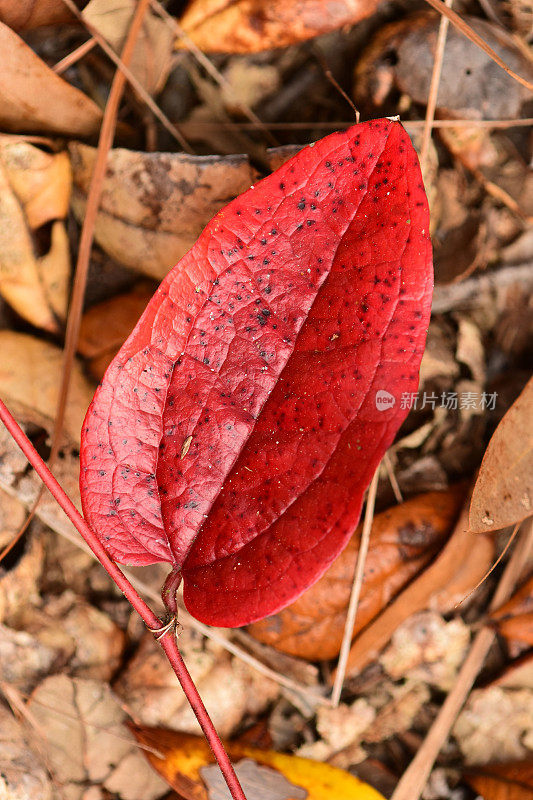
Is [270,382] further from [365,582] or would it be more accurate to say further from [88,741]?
[88,741]

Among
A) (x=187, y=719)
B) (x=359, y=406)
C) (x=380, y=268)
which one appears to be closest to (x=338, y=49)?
(x=380, y=268)

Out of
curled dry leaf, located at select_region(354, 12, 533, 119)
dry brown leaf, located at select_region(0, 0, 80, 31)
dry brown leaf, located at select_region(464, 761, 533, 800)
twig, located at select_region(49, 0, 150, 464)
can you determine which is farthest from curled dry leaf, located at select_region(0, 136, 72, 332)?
dry brown leaf, located at select_region(464, 761, 533, 800)

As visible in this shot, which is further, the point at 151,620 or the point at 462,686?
the point at 462,686

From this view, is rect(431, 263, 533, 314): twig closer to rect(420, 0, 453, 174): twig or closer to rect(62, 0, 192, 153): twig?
rect(420, 0, 453, 174): twig

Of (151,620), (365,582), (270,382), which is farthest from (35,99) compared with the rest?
(365,582)

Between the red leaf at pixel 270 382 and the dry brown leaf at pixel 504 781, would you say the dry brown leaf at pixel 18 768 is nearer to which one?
the red leaf at pixel 270 382

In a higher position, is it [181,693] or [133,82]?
[133,82]

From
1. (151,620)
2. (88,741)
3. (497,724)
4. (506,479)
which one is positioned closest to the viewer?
(151,620)

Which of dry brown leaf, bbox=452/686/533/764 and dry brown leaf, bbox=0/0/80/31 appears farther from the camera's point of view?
dry brown leaf, bbox=452/686/533/764
